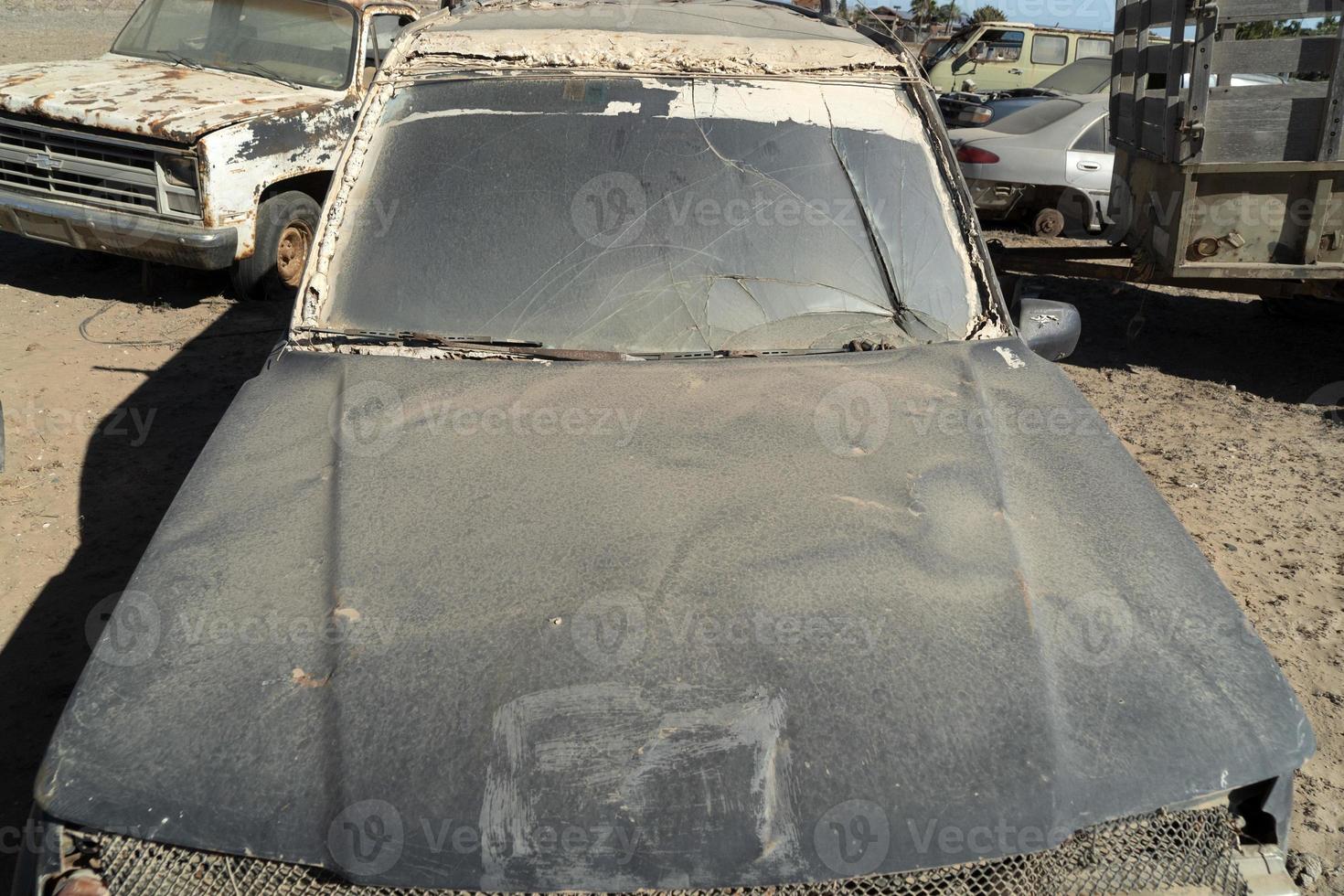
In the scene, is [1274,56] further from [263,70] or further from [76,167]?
[76,167]

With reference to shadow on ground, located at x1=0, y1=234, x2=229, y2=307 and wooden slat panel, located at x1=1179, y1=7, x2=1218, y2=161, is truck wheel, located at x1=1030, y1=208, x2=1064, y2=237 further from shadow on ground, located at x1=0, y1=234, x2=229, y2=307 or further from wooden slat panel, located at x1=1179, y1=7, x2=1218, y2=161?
shadow on ground, located at x1=0, y1=234, x2=229, y2=307

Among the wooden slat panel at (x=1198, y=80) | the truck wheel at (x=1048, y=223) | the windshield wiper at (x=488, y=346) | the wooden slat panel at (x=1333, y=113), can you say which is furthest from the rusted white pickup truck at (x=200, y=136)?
the truck wheel at (x=1048, y=223)

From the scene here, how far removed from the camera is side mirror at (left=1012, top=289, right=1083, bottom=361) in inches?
113

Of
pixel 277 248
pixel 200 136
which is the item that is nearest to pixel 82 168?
pixel 200 136

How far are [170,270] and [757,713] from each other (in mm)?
7358

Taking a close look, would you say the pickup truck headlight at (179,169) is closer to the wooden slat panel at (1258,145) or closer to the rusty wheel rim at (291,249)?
the rusty wheel rim at (291,249)

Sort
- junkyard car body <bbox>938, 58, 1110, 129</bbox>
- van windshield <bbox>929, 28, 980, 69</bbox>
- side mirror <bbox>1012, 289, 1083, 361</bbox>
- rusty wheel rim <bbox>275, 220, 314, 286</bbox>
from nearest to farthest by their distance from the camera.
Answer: side mirror <bbox>1012, 289, 1083, 361</bbox> → rusty wheel rim <bbox>275, 220, 314, 286</bbox> → junkyard car body <bbox>938, 58, 1110, 129</bbox> → van windshield <bbox>929, 28, 980, 69</bbox>

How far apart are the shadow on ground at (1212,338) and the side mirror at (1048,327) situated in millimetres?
3813

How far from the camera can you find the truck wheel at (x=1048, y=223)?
28.9ft

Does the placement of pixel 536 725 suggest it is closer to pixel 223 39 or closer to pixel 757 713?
pixel 757 713

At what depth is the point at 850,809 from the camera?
1501mm

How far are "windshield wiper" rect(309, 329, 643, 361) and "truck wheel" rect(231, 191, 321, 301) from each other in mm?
4305

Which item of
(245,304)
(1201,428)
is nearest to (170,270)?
(245,304)

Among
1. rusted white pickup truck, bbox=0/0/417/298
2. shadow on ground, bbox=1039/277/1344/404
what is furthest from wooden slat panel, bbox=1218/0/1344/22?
rusted white pickup truck, bbox=0/0/417/298
